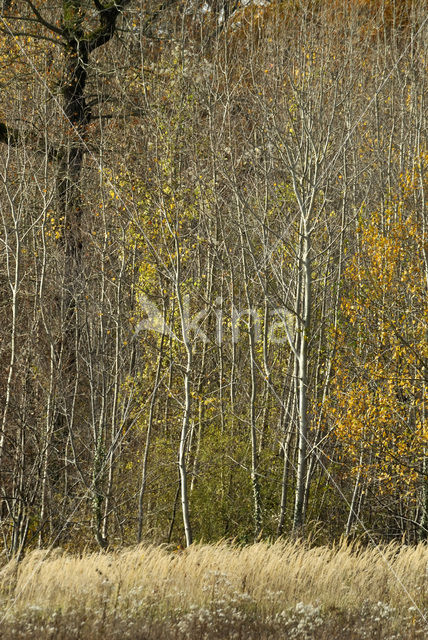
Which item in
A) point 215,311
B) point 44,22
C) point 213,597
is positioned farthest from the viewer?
point 44,22

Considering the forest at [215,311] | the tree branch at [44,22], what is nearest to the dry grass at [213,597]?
the forest at [215,311]

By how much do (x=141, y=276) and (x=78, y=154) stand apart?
11.3ft

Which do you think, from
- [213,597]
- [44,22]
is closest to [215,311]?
[213,597]

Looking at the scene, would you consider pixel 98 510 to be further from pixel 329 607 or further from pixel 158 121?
pixel 158 121

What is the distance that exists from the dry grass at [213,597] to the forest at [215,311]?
255 cm

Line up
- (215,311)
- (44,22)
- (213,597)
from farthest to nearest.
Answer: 1. (44,22)
2. (215,311)
3. (213,597)

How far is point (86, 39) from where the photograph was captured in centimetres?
1384

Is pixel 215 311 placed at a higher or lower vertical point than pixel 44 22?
lower

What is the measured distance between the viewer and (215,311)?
36.4 feet

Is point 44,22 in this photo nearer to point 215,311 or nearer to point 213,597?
point 215,311

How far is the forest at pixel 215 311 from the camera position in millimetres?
9992

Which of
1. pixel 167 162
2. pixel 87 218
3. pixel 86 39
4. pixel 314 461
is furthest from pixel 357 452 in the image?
pixel 86 39

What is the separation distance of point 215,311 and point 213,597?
5.62m

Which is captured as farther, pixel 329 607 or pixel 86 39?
pixel 86 39
